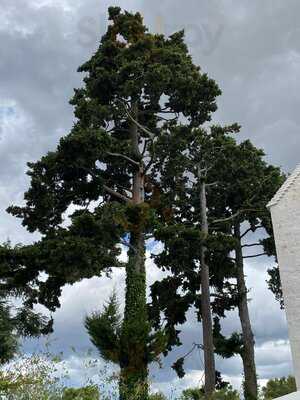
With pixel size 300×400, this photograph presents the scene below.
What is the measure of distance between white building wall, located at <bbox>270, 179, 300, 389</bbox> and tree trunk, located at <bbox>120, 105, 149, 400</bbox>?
17.0ft

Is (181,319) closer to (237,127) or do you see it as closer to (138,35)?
(237,127)

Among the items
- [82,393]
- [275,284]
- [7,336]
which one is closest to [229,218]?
[275,284]

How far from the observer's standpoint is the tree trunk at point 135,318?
17578 millimetres

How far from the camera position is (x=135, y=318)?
20344 mm

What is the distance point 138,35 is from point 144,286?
14756 millimetres

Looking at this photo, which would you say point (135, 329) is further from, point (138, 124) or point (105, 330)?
point (138, 124)

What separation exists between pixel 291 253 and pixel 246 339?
912 centimetres

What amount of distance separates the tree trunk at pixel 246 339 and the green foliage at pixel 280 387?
3.12 meters

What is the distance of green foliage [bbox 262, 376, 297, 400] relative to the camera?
29.1m

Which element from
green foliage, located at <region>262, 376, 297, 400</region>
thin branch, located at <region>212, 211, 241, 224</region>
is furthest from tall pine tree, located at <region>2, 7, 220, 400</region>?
green foliage, located at <region>262, 376, 297, 400</region>

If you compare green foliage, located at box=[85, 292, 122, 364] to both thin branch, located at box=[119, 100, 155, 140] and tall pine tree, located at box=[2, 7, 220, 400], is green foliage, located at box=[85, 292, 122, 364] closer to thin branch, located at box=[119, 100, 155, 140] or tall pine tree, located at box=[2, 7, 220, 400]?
tall pine tree, located at box=[2, 7, 220, 400]

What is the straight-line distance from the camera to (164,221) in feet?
87.4

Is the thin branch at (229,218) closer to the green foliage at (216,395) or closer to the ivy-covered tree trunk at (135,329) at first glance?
the ivy-covered tree trunk at (135,329)

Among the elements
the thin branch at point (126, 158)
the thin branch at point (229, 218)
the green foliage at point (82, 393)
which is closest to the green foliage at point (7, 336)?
the thin branch at point (126, 158)
